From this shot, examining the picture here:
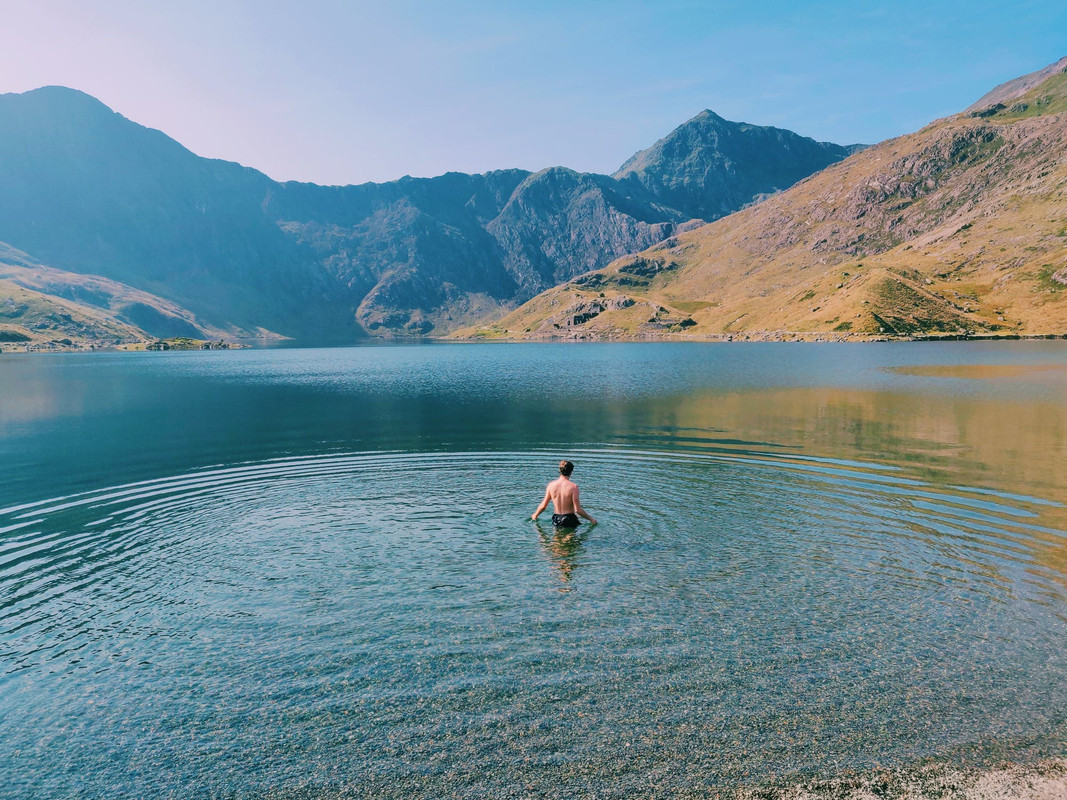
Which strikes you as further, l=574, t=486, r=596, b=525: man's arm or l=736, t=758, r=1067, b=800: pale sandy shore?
l=574, t=486, r=596, b=525: man's arm

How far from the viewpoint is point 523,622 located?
21281 mm

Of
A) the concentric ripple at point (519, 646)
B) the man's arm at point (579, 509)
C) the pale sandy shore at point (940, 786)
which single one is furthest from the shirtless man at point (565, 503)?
the pale sandy shore at point (940, 786)

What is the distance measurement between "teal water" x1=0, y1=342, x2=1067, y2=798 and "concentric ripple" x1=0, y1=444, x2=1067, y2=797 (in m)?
0.11

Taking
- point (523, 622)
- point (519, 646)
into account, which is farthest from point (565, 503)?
point (519, 646)

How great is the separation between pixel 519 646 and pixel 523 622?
1.62m

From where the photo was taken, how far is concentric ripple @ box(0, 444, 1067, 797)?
14.6 m

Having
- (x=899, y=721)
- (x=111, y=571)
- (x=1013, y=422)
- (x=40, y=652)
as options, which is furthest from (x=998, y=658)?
(x=1013, y=422)

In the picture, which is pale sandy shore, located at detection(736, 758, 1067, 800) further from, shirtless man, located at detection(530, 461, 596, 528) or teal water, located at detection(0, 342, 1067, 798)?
shirtless man, located at detection(530, 461, 596, 528)

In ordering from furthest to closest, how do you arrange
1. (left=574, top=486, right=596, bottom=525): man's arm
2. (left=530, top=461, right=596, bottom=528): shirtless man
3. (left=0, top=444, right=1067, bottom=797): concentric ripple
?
(left=574, top=486, right=596, bottom=525): man's arm
(left=530, top=461, right=596, bottom=528): shirtless man
(left=0, top=444, right=1067, bottom=797): concentric ripple

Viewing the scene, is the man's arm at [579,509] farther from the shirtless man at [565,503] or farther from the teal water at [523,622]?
the teal water at [523,622]

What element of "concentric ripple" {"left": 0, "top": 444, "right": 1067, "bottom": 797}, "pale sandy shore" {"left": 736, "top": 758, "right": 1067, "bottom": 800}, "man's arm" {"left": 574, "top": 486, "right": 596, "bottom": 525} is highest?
"man's arm" {"left": 574, "top": 486, "right": 596, "bottom": 525}

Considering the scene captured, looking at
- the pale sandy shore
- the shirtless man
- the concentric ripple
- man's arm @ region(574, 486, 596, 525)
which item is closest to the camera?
the pale sandy shore

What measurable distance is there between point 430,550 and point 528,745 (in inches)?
581

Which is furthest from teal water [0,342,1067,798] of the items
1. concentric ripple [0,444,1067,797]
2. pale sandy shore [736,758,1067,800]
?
pale sandy shore [736,758,1067,800]
